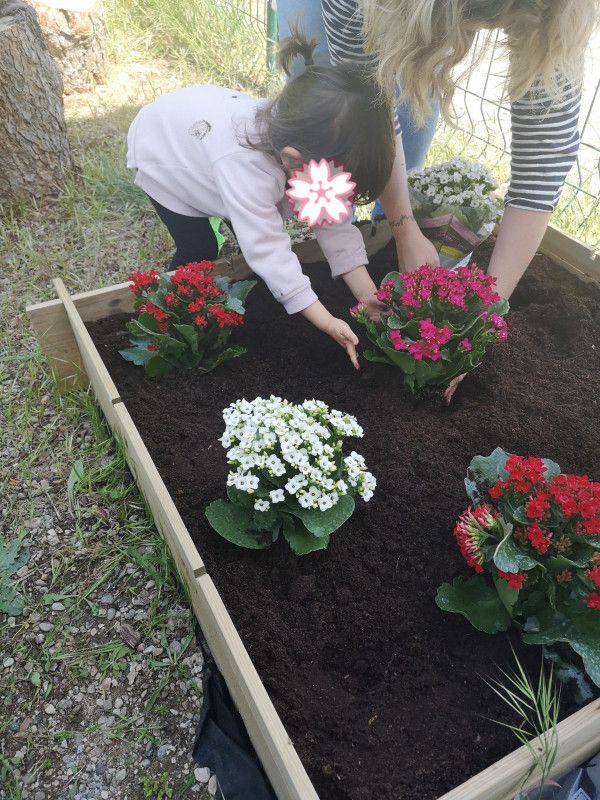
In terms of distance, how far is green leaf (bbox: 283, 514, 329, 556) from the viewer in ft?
4.95

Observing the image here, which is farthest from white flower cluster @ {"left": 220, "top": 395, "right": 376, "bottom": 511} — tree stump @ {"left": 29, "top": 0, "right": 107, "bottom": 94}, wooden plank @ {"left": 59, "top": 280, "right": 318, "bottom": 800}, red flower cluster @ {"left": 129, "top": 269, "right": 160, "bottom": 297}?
tree stump @ {"left": 29, "top": 0, "right": 107, "bottom": 94}

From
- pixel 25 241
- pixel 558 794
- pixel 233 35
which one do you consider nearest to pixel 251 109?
pixel 25 241

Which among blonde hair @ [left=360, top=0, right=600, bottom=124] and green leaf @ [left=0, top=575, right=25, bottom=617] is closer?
blonde hair @ [left=360, top=0, right=600, bottom=124]

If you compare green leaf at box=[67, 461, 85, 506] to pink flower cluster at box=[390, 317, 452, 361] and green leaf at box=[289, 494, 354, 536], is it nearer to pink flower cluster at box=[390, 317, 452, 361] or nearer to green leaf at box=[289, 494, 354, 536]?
green leaf at box=[289, 494, 354, 536]

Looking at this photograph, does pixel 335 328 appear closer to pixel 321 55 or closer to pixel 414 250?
pixel 414 250

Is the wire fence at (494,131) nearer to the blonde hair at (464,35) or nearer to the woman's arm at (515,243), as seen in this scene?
the woman's arm at (515,243)

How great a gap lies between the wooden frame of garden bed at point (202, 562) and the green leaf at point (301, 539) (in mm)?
221

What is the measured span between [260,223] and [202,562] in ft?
3.22

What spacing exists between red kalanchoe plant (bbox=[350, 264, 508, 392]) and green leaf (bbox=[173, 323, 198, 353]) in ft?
1.77

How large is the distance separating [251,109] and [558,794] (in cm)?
→ 200

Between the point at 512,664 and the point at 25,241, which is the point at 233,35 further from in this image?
the point at 512,664

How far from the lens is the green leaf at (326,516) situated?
1467mm

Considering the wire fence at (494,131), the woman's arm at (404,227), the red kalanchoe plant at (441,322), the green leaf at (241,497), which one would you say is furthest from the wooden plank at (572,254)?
the green leaf at (241,497)

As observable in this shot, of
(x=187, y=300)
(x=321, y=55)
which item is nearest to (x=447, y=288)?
(x=187, y=300)
